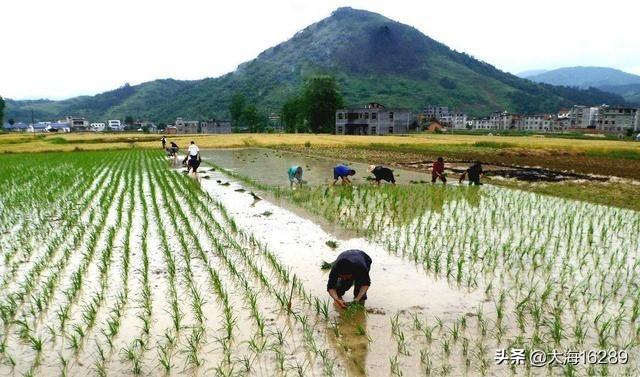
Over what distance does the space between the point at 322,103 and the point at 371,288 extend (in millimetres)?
78847

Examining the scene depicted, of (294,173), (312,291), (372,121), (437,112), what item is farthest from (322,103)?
Answer: (312,291)

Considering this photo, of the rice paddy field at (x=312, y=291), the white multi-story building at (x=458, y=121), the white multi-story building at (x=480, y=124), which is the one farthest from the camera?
the white multi-story building at (x=458, y=121)

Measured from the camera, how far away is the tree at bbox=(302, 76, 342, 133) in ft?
272

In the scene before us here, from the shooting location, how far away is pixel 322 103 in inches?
3278

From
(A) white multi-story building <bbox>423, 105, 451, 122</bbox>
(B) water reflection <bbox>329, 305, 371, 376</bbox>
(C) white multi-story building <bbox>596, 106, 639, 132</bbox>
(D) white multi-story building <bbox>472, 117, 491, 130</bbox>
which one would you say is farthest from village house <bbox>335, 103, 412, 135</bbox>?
(B) water reflection <bbox>329, 305, 371, 376</bbox>

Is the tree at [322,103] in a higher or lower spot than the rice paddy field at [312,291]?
higher

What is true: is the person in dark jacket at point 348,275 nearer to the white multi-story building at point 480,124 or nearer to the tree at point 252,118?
the tree at point 252,118

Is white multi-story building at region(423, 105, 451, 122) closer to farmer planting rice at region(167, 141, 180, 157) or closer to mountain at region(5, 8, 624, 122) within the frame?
mountain at region(5, 8, 624, 122)

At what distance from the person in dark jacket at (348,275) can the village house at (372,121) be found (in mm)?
73787

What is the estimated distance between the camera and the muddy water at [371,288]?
16.0 feet

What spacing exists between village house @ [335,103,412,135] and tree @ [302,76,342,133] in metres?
3.77

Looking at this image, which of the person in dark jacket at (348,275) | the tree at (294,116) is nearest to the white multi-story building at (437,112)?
the tree at (294,116)

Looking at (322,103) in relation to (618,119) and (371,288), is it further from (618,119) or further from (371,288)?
(371,288)

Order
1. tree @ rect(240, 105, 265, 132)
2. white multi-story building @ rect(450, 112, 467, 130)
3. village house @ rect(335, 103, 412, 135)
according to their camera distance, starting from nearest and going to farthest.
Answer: village house @ rect(335, 103, 412, 135) → tree @ rect(240, 105, 265, 132) → white multi-story building @ rect(450, 112, 467, 130)
